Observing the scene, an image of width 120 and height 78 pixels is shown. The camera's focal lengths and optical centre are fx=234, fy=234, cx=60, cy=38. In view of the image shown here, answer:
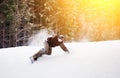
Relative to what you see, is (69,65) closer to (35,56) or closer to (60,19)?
(35,56)

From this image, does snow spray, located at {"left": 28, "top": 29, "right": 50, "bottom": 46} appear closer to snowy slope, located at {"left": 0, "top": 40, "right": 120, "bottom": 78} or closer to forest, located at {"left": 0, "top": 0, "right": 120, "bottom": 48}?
forest, located at {"left": 0, "top": 0, "right": 120, "bottom": 48}

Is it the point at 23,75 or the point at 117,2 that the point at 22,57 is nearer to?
the point at 23,75

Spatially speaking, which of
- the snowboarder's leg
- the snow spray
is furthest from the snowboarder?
the snow spray

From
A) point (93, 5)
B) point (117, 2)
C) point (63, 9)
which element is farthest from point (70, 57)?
point (117, 2)

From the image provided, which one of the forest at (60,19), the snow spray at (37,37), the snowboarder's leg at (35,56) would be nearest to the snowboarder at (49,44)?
the snowboarder's leg at (35,56)

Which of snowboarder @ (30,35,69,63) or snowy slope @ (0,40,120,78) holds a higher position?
snowboarder @ (30,35,69,63)

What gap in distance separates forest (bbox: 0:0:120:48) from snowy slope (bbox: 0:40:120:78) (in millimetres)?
5296

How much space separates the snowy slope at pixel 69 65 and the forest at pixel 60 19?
530 centimetres

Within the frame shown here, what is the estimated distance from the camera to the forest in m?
7.98

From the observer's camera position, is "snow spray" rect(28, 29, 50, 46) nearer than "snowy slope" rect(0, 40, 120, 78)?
No

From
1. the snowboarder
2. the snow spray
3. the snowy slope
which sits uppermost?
the snowboarder

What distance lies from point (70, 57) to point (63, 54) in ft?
0.60

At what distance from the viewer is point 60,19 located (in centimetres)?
920

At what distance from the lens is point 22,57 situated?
8.95 ft
